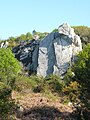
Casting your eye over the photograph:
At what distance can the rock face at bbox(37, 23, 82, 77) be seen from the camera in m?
64.2

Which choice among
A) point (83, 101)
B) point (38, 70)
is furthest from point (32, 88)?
point (38, 70)

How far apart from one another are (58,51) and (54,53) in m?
0.82

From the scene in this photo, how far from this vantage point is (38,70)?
210ft

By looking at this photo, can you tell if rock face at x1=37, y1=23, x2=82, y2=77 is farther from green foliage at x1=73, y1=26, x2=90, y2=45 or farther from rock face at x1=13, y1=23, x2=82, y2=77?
green foliage at x1=73, y1=26, x2=90, y2=45

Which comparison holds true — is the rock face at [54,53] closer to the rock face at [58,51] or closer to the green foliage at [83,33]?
the rock face at [58,51]

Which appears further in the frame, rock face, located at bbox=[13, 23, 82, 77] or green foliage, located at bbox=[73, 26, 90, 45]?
green foliage, located at bbox=[73, 26, 90, 45]

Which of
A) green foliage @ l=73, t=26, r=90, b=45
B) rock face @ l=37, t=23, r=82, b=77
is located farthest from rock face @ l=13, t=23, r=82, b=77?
green foliage @ l=73, t=26, r=90, b=45

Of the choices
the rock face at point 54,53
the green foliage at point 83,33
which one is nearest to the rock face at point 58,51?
the rock face at point 54,53

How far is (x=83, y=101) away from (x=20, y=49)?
54.2m

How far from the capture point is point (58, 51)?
216 feet

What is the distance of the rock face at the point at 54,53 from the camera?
6419cm

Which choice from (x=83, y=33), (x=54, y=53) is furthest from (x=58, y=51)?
(x=83, y=33)

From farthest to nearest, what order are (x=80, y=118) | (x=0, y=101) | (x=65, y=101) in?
(x=65, y=101) → (x=80, y=118) → (x=0, y=101)

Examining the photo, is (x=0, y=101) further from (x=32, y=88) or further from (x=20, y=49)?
(x=20, y=49)
